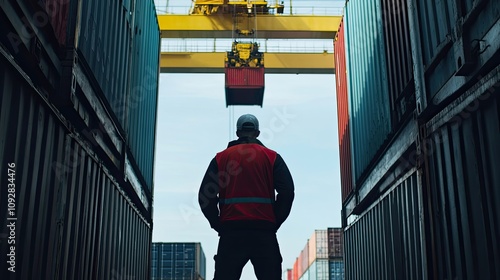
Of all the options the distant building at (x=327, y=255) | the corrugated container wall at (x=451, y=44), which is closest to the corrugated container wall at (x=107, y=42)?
the corrugated container wall at (x=451, y=44)

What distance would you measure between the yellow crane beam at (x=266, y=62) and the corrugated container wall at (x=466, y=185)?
12450 millimetres

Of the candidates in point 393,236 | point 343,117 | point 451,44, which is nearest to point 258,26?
point 343,117

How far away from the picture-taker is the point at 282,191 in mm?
4273

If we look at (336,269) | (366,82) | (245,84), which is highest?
(245,84)

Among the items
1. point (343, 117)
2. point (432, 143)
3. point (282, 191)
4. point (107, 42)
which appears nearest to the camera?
point (282, 191)

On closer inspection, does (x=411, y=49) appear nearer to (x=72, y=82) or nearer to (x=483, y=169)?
(x=483, y=169)

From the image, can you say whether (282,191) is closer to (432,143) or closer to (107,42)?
(432,143)

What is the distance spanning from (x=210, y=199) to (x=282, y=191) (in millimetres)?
589

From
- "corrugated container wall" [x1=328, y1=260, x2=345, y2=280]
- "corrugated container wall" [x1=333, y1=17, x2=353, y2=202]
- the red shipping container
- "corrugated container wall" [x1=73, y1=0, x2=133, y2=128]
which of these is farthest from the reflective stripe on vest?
"corrugated container wall" [x1=328, y1=260, x2=345, y2=280]

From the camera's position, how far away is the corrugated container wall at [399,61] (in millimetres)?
5957

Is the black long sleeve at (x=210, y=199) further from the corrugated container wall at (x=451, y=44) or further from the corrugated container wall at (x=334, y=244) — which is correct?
the corrugated container wall at (x=334, y=244)

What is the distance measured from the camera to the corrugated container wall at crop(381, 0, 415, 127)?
5.96 meters

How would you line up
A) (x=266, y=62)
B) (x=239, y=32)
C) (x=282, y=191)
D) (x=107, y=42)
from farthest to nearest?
(x=266, y=62) < (x=239, y=32) < (x=107, y=42) < (x=282, y=191)

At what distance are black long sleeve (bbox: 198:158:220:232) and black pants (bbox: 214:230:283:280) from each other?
0.22m
